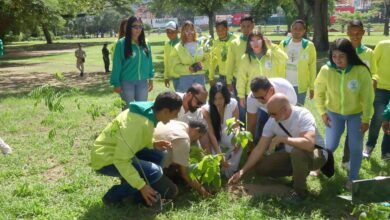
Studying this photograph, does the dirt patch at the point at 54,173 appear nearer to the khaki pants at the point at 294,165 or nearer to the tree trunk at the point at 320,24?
the khaki pants at the point at 294,165

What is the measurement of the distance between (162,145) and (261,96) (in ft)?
3.33

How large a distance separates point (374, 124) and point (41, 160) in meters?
4.11

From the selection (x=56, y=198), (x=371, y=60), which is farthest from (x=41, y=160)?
(x=371, y=60)

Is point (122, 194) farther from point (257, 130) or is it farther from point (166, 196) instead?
point (257, 130)

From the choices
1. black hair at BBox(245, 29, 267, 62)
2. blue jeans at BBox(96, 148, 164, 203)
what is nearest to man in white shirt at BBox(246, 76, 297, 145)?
black hair at BBox(245, 29, 267, 62)

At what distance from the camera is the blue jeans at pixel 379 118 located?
17.5 ft

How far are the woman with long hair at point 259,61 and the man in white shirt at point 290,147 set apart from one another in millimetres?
1189

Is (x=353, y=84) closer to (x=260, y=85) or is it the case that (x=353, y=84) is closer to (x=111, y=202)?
(x=260, y=85)

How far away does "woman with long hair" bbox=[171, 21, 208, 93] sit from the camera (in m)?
6.36

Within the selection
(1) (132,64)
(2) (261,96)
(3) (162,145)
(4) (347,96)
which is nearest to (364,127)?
(4) (347,96)

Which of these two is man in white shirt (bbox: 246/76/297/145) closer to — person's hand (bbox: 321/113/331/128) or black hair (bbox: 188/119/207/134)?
person's hand (bbox: 321/113/331/128)

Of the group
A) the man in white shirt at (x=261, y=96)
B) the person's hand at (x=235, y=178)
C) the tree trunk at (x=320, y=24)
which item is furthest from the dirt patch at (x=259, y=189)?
the tree trunk at (x=320, y=24)

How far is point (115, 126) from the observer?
3.54 meters

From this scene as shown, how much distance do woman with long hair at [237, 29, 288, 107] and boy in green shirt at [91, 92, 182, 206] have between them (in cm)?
189
